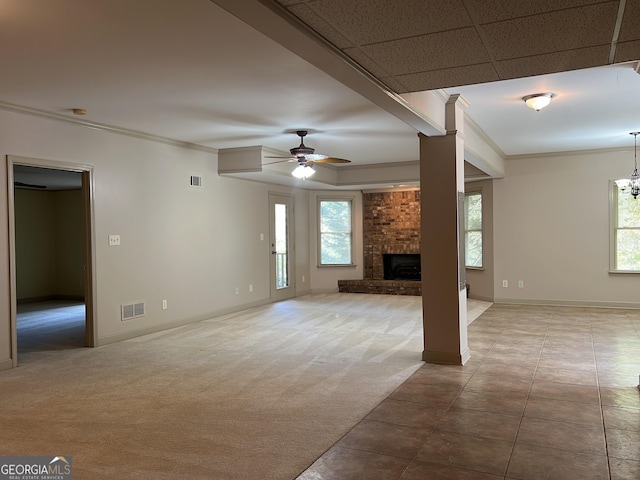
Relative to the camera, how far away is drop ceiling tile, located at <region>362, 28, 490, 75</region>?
259cm

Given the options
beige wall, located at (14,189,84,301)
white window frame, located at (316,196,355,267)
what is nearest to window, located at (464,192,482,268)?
white window frame, located at (316,196,355,267)

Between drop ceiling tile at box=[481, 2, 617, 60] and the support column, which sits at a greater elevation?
drop ceiling tile at box=[481, 2, 617, 60]

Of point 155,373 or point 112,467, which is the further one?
point 155,373

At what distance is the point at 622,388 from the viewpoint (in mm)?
3967

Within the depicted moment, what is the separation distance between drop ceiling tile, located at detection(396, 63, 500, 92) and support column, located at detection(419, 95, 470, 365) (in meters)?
1.35

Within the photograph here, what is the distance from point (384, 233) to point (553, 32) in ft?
26.9

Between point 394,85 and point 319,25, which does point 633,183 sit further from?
point 319,25

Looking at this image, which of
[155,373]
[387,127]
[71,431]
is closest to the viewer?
A: [71,431]

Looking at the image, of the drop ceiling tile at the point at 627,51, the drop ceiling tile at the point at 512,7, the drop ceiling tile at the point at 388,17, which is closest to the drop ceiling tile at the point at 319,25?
the drop ceiling tile at the point at 388,17

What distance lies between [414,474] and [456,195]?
283 cm

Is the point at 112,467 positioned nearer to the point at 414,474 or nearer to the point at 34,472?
the point at 34,472

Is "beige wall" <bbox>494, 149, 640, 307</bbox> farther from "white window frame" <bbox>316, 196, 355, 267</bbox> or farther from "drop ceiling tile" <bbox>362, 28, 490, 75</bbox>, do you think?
"drop ceiling tile" <bbox>362, 28, 490, 75</bbox>

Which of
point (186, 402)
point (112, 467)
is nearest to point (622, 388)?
point (186, 402)

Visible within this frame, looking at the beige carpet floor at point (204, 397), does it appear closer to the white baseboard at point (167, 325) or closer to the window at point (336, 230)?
the white baseboard at point (167, 325)
